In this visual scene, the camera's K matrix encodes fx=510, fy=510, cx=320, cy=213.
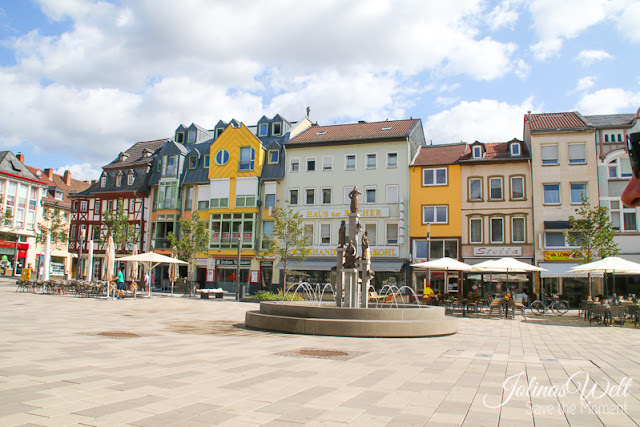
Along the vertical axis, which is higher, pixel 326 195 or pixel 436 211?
pixel 326 195

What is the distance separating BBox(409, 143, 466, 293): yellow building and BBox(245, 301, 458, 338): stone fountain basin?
23.9 meters

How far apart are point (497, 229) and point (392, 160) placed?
9.83 m

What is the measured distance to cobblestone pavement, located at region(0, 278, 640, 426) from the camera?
554 cm

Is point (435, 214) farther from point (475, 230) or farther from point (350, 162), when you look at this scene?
point (350, 162)

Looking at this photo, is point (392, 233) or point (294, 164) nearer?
point (392, 233)

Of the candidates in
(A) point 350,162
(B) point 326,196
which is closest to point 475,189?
(A) point 350,162

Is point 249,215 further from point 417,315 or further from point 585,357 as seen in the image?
point 585,357

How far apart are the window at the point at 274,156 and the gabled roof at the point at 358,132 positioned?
169cm

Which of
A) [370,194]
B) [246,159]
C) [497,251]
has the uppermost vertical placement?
[246,159]

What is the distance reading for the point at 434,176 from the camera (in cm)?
3966

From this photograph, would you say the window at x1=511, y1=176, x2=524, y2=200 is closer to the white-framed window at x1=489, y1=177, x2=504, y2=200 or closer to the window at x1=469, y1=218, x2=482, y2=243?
the white-framed window at x1=489, y1=177, x2=504, y2=200

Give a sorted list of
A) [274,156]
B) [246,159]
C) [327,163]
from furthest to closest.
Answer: [246,159], [274,156], [327,163]

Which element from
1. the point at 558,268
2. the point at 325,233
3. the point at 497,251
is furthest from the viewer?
the point at 325,233

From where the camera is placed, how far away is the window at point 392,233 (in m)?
40.0
